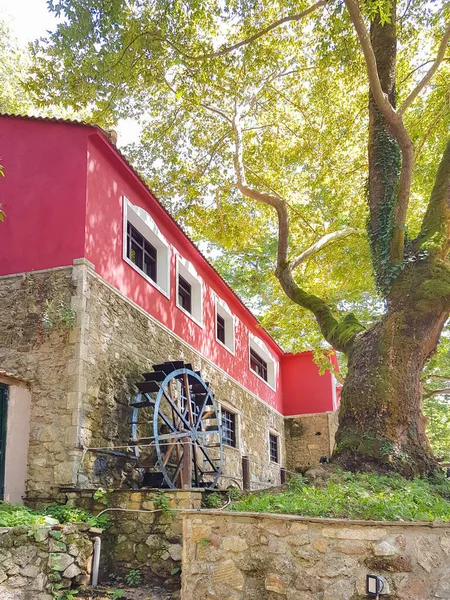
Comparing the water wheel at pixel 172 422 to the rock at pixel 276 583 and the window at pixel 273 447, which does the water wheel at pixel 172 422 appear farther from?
the window at pixel 273 447

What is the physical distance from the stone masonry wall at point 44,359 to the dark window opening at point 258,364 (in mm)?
9587

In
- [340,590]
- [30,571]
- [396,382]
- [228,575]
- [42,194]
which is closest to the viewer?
[340,590]

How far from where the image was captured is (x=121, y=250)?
27.3 feet

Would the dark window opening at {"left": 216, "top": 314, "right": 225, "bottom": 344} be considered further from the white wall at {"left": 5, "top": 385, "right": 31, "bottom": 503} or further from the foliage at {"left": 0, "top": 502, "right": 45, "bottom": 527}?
the foliage at {"left": 0, "top": 502, "right": 45, "bottom": 527}

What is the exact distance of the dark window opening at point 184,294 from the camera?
11172mm

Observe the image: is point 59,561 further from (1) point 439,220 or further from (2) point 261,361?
(2) point 261,361

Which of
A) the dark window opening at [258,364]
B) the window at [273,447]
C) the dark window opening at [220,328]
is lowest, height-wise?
the window at [273,447]

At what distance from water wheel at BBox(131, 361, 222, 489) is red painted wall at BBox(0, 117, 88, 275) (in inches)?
91.4

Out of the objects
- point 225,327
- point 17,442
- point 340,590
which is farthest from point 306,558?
point 225,327

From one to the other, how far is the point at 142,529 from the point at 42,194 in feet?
15.5

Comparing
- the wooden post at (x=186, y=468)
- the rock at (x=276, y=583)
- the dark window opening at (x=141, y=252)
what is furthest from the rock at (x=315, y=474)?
the dark window opening at (x=141, y=252)

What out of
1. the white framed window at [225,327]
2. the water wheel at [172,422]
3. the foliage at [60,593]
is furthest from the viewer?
the white framed window at [225,327]

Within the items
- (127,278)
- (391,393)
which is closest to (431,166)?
(391,393)

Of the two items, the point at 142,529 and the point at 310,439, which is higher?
the point at 310,439
